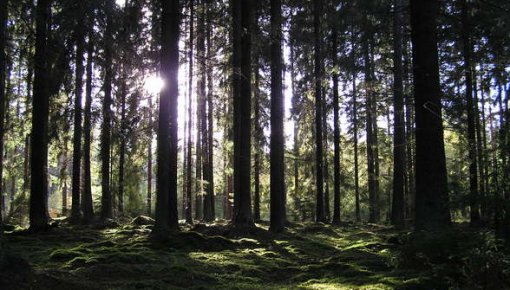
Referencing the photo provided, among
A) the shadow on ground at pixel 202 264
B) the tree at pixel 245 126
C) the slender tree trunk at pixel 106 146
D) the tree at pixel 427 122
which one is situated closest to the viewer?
the shadow on ground at pixel 202 264

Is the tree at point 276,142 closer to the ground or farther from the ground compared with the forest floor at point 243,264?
farther from the ground

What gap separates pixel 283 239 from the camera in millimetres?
14086

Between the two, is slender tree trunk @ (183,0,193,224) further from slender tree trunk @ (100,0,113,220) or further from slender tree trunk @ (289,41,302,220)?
slender tree trunk @ (289,41,302,220)

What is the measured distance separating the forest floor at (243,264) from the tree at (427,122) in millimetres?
857

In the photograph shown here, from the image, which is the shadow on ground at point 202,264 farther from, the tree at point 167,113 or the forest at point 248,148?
the tree at point 167,113

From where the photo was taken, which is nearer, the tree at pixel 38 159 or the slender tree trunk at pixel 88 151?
the tree at pixel 38 159

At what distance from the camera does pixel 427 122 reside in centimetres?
887

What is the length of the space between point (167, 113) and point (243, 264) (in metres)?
5.46

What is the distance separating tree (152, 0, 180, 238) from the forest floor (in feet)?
3.98

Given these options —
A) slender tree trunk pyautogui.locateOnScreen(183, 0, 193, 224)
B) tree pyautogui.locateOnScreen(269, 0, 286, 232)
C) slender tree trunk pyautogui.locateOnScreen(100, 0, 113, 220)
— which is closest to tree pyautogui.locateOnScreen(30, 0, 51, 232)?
slender tree trunk pyautogui.locateOnScreen(100, 0, 113, 220)

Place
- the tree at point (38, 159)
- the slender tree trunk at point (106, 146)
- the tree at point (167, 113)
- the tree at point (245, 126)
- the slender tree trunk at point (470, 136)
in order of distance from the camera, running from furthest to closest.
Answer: the slender tree trunk at point (106, 146) → the tree at point (245, 126) → the tree at point (38, 159) → the tree at point (167, 113) → the slender tree trunk at point (470, 136)

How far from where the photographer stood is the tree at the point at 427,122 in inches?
339

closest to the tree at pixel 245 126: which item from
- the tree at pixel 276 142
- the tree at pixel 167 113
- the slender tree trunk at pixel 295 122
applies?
the tree at pixel 276 142

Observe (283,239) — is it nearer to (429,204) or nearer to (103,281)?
(429,204)
